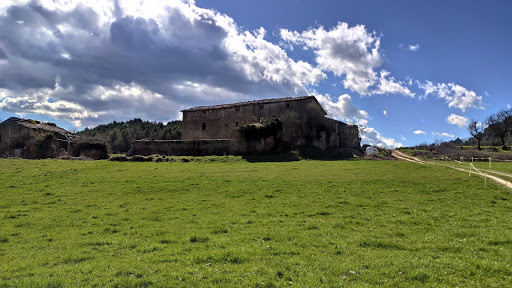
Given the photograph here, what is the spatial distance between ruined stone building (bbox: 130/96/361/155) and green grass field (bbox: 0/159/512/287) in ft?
68.3

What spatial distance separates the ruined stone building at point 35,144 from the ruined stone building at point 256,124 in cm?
612

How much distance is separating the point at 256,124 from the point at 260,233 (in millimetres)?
31877

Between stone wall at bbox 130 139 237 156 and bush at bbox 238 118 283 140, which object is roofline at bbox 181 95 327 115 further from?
stone wall at bbox 130 139 237 156

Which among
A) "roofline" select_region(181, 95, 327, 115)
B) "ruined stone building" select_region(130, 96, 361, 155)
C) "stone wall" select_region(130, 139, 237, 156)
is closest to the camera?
"stone wall" select_region(130, 139, 237, 156)

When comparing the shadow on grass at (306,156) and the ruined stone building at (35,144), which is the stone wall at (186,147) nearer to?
the shadow on grass at (306,156)

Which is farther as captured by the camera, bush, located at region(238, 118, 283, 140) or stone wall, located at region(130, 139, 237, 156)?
stone wall, located at region(130, 139, 237, 156)

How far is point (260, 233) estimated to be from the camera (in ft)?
31.5

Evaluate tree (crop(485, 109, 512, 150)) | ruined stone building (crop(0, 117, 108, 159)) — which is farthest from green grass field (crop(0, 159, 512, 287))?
tree (crop(485, 109, 512, 150))

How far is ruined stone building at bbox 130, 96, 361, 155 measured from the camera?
40500 mm

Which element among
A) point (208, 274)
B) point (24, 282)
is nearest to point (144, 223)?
point (24, 282)

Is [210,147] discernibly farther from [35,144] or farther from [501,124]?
[501,124]

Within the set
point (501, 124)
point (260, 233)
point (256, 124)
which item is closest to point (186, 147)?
point (256, 124)

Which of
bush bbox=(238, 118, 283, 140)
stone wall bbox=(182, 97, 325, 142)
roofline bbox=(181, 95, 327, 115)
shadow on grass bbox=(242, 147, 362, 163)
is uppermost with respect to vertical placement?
roofline bbox=(181, 95, 327, 115)

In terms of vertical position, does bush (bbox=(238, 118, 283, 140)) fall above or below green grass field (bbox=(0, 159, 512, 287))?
above
